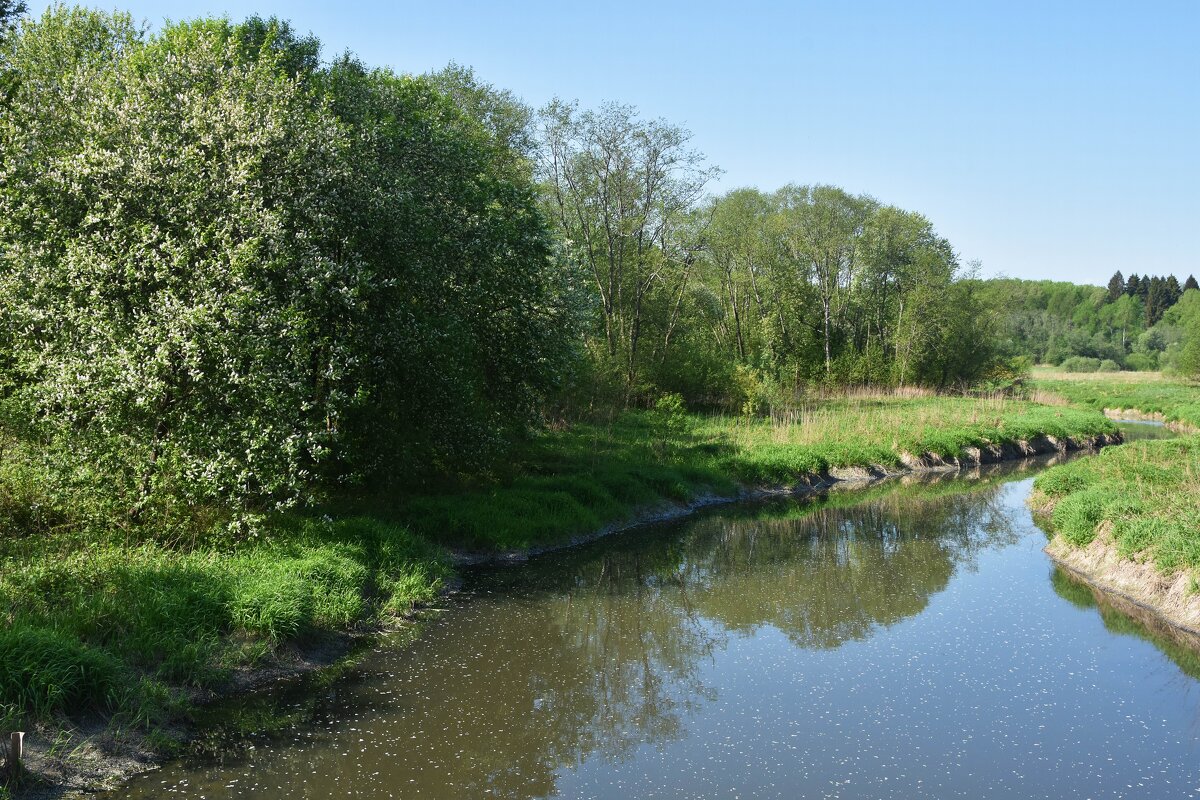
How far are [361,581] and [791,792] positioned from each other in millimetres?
7867

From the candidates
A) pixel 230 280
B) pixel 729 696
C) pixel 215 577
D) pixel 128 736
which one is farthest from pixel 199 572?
pixel 729 696

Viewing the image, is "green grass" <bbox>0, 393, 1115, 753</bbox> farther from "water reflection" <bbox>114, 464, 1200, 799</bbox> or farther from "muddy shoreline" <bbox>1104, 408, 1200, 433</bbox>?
"muddy shoreline" <bbox>1104, 408, 1200, 433</bbox>

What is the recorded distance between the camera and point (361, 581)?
14328 millimetres

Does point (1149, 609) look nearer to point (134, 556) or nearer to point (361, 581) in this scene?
point (361, 581)

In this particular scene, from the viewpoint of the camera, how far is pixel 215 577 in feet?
39.8

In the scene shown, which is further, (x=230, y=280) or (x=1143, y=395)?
(x=1143, y=395)

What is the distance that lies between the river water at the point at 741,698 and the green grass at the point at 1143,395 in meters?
41.1

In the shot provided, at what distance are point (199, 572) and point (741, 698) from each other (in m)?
7.53

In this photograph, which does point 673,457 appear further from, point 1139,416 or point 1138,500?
point 1139,416

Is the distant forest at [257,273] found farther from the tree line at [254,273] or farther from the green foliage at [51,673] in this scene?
the green foliage at [51,673]

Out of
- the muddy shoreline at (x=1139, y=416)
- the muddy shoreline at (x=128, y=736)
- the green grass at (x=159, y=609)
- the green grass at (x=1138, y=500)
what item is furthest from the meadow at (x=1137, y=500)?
the muddy shoreline at (x=1139, y=416)

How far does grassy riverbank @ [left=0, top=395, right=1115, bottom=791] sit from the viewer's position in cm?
948

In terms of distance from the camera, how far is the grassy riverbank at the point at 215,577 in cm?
948

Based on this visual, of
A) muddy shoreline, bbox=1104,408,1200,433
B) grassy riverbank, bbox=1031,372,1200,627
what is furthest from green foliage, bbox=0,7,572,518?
muddy shoreline, bbox=1104,408,1200,433
